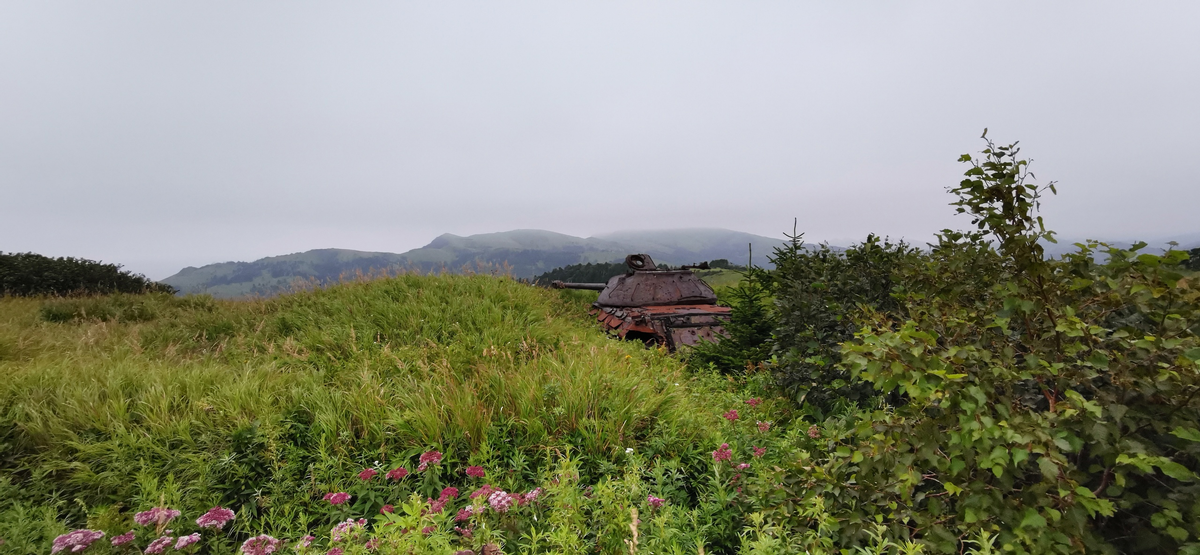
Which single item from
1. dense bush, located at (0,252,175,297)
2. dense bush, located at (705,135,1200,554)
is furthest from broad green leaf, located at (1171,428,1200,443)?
dense bush, located at (0,252,175,297)

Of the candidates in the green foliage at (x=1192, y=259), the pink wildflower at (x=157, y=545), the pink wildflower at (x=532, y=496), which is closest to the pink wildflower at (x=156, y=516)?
the pink wildflower at (x=157, y=545)

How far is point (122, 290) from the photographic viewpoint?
14703mm

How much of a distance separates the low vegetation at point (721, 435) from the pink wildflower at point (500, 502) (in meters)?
0.02

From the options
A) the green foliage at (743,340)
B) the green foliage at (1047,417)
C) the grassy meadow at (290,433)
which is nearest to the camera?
the green foliage at (1047,417)

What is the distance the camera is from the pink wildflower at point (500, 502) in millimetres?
2295

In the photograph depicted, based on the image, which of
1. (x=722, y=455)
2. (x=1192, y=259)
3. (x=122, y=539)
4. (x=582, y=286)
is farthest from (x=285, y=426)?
(x=582, y=286)

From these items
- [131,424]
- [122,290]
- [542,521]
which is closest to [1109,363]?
[542,521]

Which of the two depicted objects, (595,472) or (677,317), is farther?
(677,317)

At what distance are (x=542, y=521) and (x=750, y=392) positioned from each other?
4030 millimetres

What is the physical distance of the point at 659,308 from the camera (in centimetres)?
962

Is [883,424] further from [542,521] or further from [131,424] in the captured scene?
[131,424]

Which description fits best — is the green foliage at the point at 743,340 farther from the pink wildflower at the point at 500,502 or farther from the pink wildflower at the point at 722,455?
the pink wildflower at the point at 500,502

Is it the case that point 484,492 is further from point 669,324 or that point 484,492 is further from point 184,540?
point 669,324

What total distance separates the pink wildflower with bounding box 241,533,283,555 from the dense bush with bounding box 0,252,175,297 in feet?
50.8
